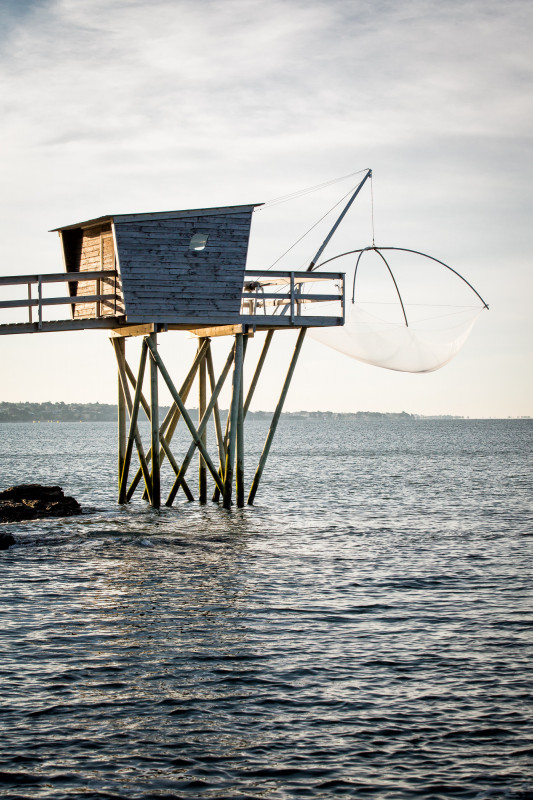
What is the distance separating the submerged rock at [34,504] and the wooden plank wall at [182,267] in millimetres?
6758

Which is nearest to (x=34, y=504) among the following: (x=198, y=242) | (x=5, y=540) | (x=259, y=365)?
(x=5, y=540)

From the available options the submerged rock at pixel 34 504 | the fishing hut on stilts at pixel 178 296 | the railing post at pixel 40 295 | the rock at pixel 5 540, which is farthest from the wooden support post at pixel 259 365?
the rock at pixel 5 540

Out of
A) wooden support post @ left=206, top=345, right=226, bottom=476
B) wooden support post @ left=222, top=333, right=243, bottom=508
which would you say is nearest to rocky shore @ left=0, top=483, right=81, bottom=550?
wooden support post @ left=206, top=345, right=226, bottom=476

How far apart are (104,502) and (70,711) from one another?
2259 centimetres

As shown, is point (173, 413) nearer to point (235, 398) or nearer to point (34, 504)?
point (235, 398)

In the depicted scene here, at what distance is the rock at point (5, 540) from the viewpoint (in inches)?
837

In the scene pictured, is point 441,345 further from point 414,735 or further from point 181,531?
point 414,735

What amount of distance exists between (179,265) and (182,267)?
0.33 feet

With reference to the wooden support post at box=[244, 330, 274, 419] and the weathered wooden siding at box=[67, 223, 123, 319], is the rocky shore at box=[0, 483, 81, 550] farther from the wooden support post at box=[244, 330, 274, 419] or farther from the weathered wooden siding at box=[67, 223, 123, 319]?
the wooden support post at box=[244, 330, 274, 419]

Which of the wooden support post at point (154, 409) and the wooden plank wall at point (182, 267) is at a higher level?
the wooden plank wall at point (182, 267)

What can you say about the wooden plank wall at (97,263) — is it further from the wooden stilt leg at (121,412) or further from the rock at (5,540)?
the rock at (5,540)

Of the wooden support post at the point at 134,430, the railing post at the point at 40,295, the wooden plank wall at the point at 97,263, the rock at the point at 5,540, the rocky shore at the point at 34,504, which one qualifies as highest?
the wooden plank wall at the point at 97,263

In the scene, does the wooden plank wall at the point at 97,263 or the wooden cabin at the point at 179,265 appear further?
the wooden plank wall at the point at 97,263

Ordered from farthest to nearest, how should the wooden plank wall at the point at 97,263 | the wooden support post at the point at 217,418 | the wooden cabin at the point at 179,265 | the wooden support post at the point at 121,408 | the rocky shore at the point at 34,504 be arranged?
the wooden support post at the point at 217,418
the wooden support post at the point at 121,408
the rocky shore at the point at 34,504
the wooden plank wall at the point at 97,263
the wooden cabin at the point at 179,265
